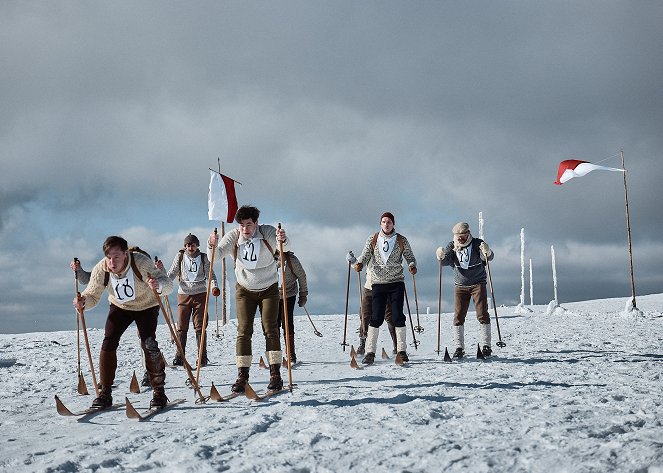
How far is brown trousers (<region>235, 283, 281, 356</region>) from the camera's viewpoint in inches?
247

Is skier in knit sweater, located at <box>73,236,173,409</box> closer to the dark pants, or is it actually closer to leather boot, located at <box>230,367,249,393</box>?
leather boot, located at <box>230,367,249,393</box>

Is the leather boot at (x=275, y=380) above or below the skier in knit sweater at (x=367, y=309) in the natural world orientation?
below

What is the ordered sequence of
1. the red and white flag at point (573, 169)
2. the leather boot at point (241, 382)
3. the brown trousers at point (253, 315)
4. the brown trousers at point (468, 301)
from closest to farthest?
the leather boot at point (241, 382) < the brown trousers at point (253, 315) < the brown trousers at point (468, 301) < the red and white flag at point (573, 169)

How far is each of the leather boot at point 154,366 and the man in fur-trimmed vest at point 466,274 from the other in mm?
5014

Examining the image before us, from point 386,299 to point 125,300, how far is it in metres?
4.17

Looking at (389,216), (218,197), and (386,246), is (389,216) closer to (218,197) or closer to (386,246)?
(386,246)

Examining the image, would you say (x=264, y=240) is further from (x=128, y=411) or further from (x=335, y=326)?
(x=335, y=326)

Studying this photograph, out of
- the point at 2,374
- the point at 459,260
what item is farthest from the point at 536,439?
the point at 2,374

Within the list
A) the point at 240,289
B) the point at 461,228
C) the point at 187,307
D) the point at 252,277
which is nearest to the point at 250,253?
the point at 252,277

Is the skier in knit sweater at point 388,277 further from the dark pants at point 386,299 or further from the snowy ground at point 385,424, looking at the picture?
the snowy ground at point 385,424

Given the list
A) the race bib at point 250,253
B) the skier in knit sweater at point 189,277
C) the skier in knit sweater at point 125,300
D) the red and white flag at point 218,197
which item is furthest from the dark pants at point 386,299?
the red and white flag at point 218,197

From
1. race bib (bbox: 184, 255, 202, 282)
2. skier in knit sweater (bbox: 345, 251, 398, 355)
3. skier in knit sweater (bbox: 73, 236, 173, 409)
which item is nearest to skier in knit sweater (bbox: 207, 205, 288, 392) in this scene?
skier in knit sweater (bbox: 73, 236, 173, 409)

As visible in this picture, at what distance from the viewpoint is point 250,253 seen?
20.8ft

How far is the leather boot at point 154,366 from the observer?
562 centimetres
